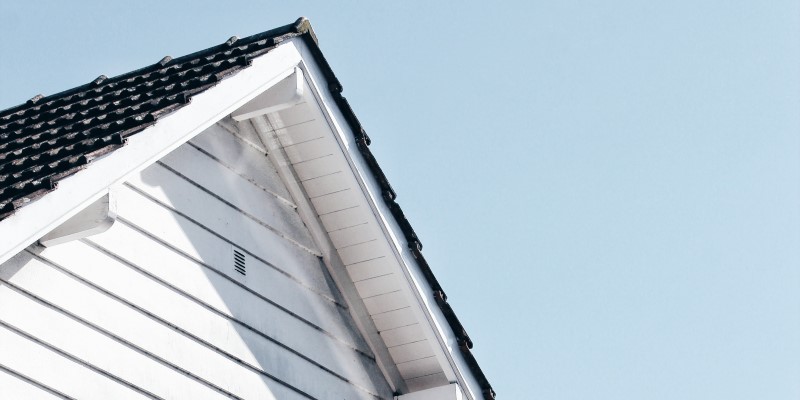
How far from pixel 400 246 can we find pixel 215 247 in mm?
1103

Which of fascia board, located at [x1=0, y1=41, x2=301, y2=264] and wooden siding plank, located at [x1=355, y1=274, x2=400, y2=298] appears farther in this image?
wooden siding plank, located at [x1=355, y1=274, x2=400, y2=298]

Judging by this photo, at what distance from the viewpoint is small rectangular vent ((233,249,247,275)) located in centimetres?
761

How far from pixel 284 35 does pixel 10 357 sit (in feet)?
8.12

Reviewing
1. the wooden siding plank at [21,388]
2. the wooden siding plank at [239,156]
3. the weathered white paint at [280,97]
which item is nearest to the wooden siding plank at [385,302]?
the wooden siding plank at [239,156]

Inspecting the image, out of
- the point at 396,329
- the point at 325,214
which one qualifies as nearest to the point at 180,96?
the point at 325,214

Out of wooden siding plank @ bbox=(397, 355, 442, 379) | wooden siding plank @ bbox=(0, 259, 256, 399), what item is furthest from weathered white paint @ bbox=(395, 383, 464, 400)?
wooden siding plank @ bbox=(0, 259, 256, 399)

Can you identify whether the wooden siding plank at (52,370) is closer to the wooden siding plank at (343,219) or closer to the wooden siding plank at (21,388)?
the wooden siding plank at (21,388)

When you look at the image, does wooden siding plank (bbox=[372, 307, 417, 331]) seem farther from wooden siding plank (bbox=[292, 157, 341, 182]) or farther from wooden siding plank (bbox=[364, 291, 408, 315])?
wooden siding plank (bbox=[292, 157, 341, 182])

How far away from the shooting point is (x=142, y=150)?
652 cm

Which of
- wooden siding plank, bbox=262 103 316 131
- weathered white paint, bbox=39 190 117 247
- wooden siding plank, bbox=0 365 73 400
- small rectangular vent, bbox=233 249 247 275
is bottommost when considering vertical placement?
wooden siding plank, bbox=0 365 73 400

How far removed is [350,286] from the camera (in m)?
8.39

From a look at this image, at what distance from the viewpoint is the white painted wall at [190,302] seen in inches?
247

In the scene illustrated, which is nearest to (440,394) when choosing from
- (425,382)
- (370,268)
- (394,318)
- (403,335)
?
(425,382)

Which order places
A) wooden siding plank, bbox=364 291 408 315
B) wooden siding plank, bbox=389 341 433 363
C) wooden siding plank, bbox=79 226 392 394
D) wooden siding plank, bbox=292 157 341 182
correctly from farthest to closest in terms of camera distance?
wooden siding plank, bbox=389 341 433 363 → wooden siding plank, bbox=364 291 408 315 → wooden siding plank, bbox=292 157 341 182 → wooden siding plank, bbox=79 226 392 394
